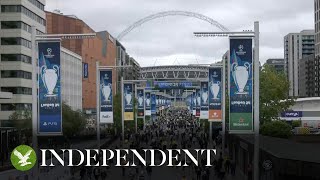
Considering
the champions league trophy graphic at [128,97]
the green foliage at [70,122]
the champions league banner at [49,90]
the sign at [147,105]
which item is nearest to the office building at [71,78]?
the sign at [147,105]

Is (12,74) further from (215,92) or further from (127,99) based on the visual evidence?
(215,92)

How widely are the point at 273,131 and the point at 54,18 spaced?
82089 millimetres

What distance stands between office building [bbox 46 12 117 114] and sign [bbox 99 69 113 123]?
80311 mm

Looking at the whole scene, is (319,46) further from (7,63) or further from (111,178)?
(111,178)

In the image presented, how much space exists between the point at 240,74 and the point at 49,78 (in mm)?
7852

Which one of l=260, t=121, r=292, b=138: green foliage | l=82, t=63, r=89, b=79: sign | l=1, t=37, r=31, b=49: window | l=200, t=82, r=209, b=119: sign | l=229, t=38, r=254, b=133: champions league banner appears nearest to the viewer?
l=229, t=38, r=254, b=133: champions league banner

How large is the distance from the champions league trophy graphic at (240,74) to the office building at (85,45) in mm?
100928

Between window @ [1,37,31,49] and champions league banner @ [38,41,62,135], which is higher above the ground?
window @ [1,37,31,49]

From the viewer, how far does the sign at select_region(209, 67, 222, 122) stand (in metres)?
40.8

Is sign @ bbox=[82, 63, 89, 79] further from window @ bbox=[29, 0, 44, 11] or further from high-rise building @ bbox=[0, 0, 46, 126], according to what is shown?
high-rise building @ bbox=[0, 0, 46, 126]

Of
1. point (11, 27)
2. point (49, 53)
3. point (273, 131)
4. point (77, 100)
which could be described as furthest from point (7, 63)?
point (49, 53)

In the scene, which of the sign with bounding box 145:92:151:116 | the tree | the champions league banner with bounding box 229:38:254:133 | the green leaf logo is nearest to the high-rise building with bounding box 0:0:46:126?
the sign with bounding box 145:92:151:116

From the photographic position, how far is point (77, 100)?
124125 mm

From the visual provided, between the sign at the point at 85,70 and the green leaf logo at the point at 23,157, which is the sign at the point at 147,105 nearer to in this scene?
the sign at the point at 85,70
